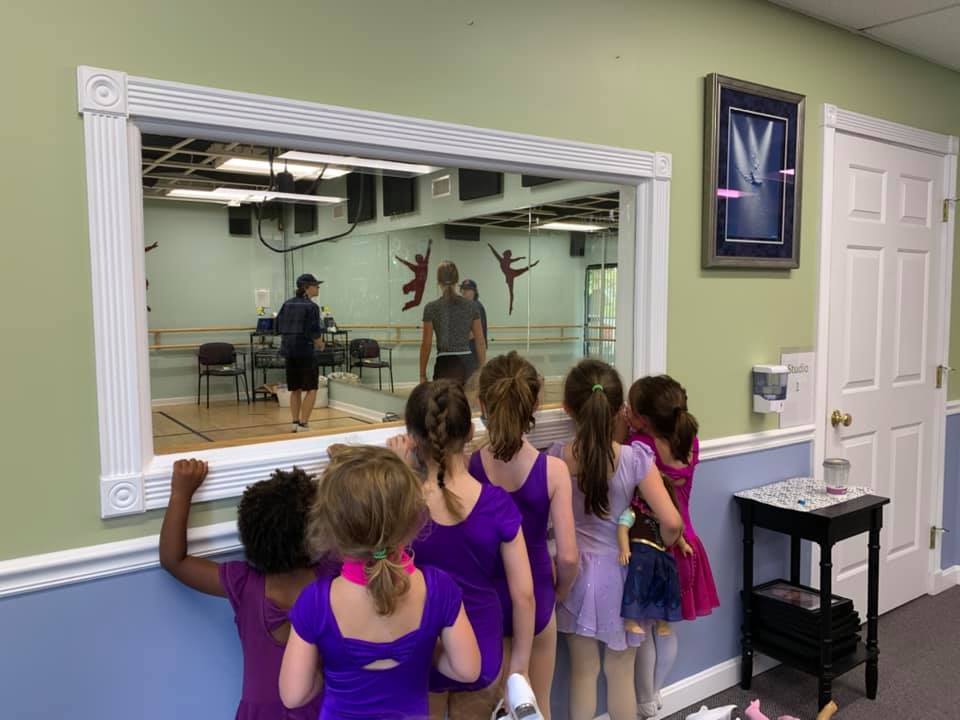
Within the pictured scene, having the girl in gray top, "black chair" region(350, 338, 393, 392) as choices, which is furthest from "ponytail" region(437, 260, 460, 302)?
"black chair" region(350, 338, 393, 392)

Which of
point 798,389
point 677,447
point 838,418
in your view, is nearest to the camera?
point 677,447

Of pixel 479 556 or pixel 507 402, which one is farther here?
pixel 507 402

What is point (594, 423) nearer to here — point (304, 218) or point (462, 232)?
point (462, 232)

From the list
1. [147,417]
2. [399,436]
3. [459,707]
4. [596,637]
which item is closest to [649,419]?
[596,637]

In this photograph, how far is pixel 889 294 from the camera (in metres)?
3.10

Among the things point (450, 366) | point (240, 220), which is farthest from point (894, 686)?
point (240, 220)

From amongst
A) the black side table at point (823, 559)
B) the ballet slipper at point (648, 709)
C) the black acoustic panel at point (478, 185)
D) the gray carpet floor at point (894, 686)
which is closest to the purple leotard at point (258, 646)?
the ballet slipper at point (648, 709)

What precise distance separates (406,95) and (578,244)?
1.89 m

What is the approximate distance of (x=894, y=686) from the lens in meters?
2.65

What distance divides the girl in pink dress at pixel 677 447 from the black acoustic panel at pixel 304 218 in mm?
2895

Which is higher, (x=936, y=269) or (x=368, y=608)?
(x=936, y=269)

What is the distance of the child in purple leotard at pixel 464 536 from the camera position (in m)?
1.48

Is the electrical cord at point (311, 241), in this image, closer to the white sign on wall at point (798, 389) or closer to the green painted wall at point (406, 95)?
the green painted wall at point (406, 95)

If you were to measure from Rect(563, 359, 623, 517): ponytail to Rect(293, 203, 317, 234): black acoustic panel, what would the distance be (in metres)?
2.95
